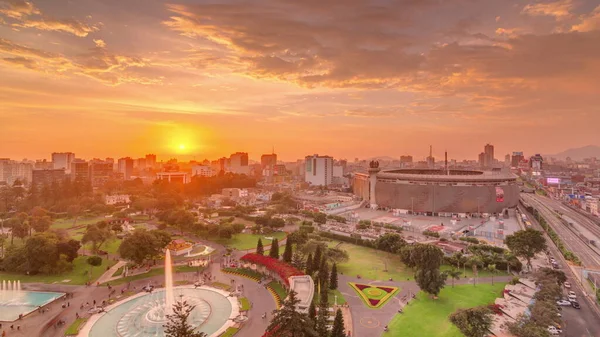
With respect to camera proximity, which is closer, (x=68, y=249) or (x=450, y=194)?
(x=68, y=249)

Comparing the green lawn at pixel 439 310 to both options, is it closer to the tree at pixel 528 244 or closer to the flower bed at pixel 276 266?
the tree at pixel 528 244

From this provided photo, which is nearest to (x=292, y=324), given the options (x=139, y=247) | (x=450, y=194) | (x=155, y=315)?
(x=155, y=315)

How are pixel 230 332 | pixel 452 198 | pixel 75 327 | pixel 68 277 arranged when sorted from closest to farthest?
pixel 230 332, pixel 75 327, pixel 68 277, pixel 452 198

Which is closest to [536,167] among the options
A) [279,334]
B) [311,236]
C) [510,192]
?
[510,192]

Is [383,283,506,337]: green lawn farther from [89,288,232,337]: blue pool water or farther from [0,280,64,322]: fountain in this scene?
[0,280,64,322]: fountain

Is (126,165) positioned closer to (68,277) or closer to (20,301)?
(68,277)
